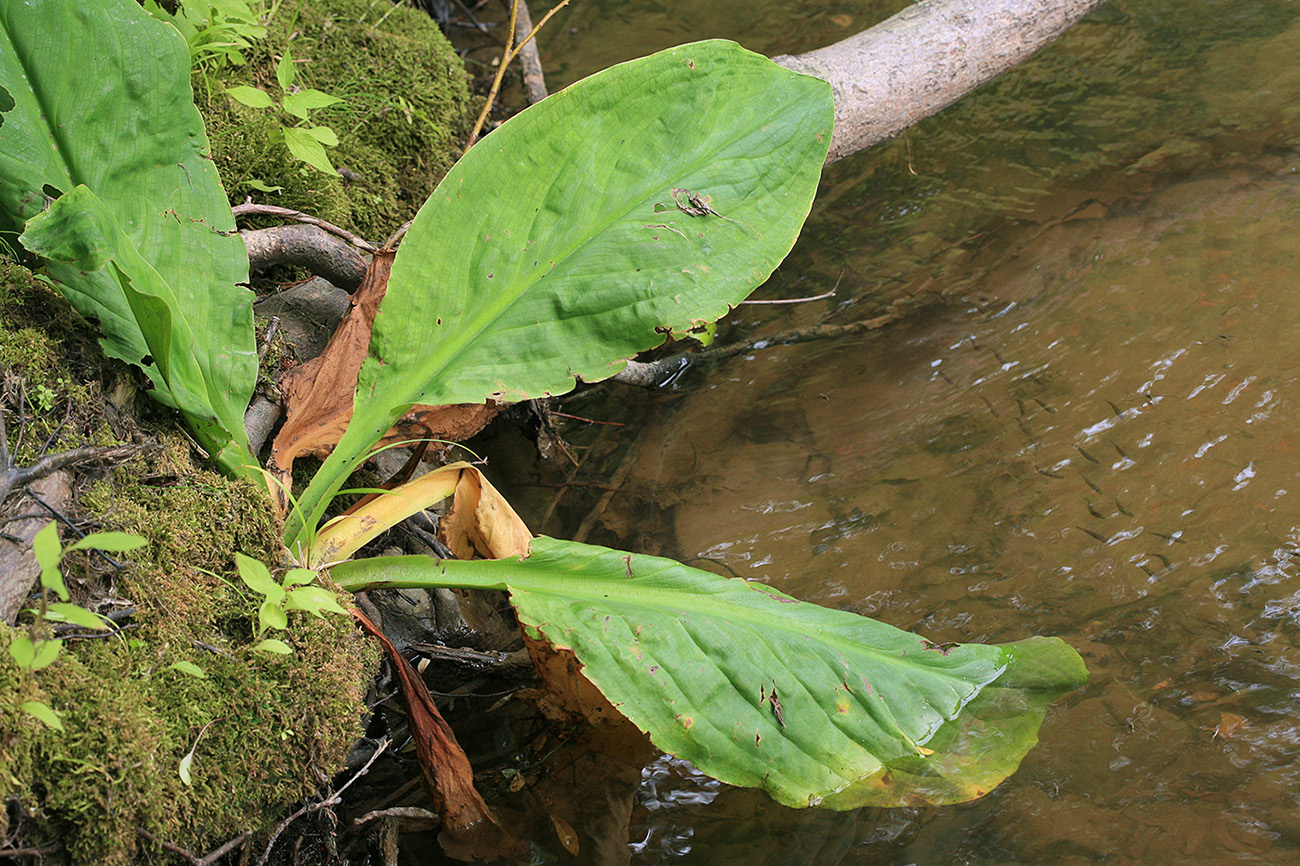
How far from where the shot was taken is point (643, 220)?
169cm

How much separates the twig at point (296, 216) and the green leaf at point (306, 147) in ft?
0.46

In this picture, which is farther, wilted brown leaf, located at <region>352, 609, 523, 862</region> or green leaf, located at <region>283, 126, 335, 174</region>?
green leaf, located at <region>283, 126, 335, 174</region>

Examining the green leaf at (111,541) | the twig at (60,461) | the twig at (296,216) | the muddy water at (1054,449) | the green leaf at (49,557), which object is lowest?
the muddy water at (1054,449)

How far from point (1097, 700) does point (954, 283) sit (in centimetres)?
150

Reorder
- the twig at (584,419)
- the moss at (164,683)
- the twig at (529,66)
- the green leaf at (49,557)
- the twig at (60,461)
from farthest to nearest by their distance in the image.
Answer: the twig at (529,66) < the twig at (584,419) < the twig at (60,461) < the moss at (164,683) < the green leaf at (49,557)

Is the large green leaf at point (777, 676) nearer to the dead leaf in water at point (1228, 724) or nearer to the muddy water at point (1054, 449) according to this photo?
the muddy water at point (1054, 449)

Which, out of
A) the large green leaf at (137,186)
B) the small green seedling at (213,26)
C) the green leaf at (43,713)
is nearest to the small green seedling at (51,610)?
the green leaf at (43,713)

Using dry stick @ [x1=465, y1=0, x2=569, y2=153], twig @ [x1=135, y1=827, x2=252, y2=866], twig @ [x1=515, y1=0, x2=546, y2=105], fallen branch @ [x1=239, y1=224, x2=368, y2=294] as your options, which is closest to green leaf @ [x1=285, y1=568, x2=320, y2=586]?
twig @ [x1=135, y1=827, x2=252, y2=866]

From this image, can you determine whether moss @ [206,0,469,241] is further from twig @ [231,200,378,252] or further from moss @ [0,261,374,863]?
moss @ [0,261,374,863]

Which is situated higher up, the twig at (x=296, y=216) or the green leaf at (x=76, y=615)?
the twig at (x=296, y=216)

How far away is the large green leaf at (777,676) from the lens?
54.2 inches

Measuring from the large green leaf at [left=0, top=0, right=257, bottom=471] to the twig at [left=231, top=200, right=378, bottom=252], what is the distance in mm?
335

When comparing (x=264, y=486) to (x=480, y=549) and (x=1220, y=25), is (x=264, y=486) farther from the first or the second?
(x=1220, y=25)

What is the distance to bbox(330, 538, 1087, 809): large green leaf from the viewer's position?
1.38 meters
